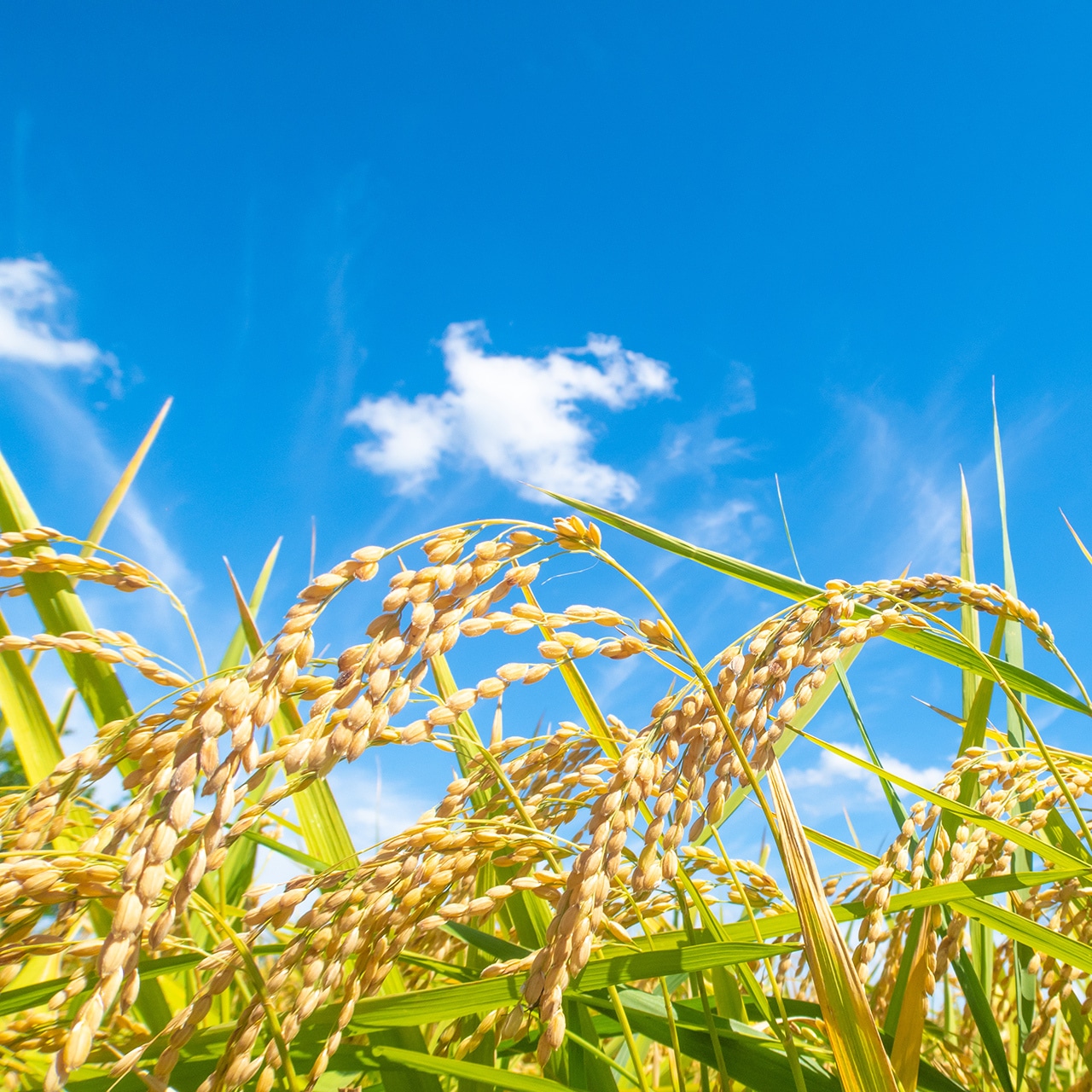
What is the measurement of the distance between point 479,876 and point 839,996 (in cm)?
77

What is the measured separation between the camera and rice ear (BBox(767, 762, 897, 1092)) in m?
0.89

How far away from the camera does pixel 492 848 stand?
1032 millimetres

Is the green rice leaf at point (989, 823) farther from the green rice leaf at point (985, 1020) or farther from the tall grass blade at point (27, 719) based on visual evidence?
the tall grass blade at point (27, 719)

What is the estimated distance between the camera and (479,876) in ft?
4.98

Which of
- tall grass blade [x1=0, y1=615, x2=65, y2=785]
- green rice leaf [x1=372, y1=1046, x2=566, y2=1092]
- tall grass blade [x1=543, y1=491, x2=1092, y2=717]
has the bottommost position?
green rice leaf [x1=372, y1=1046, x2=566, y2=1092]

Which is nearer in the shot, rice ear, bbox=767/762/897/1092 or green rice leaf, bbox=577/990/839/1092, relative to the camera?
rice ear, bbox=767/762/897/1092

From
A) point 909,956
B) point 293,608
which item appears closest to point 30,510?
point 293,608

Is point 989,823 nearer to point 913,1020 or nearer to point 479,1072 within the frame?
point 913,1020

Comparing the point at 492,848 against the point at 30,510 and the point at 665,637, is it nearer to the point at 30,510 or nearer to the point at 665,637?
the point at 665,637

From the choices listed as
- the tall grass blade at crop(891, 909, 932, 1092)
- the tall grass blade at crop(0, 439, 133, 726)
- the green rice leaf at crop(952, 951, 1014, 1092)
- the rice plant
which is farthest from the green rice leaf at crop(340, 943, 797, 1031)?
the tall grass blade at crop(0, 439, 133, 726)

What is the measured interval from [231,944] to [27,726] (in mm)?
848

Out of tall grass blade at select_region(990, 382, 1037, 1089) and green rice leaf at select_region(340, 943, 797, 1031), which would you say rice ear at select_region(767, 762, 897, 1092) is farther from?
tall grass blade at select_region(990, 382, 1037, 1089)

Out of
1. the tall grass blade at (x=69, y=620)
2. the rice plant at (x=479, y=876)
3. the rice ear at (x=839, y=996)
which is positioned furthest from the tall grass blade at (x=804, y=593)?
the tall grass blade at (x=69, y=620)

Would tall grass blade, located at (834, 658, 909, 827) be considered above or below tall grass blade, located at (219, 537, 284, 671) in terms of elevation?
below
